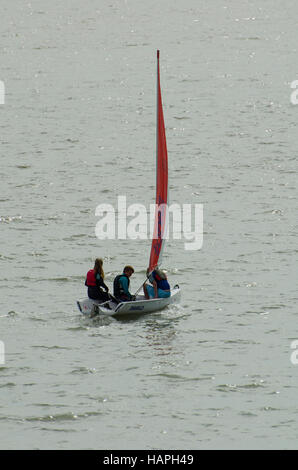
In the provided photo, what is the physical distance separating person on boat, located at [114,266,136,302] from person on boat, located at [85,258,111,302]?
0.95ft

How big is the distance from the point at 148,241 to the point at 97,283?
411 inches

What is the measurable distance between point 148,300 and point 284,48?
59271mm

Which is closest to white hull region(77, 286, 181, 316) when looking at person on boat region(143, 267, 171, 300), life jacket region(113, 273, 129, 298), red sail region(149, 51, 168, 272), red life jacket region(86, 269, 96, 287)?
person on boat region(143, 267, 171, 300)

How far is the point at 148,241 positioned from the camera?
1459 inches

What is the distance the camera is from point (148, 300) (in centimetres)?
2700

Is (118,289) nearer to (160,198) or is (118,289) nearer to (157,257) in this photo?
(157,257)

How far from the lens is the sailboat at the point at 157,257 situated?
26.9 m

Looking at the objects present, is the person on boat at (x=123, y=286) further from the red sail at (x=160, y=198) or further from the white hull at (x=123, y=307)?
the red sail at (x=160, y=198)

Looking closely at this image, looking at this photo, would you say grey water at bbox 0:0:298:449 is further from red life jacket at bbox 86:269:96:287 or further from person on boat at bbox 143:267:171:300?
red life jacket at bbox 86:269:96:287

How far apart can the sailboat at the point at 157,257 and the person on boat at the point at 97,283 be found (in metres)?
0.16

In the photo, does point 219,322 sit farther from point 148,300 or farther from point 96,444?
point 96,444

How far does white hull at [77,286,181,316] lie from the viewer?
26780mm

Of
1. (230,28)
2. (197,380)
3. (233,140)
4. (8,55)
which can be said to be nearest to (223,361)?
(197,380)

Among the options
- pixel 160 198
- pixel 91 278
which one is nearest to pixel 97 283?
pixel 91 278
